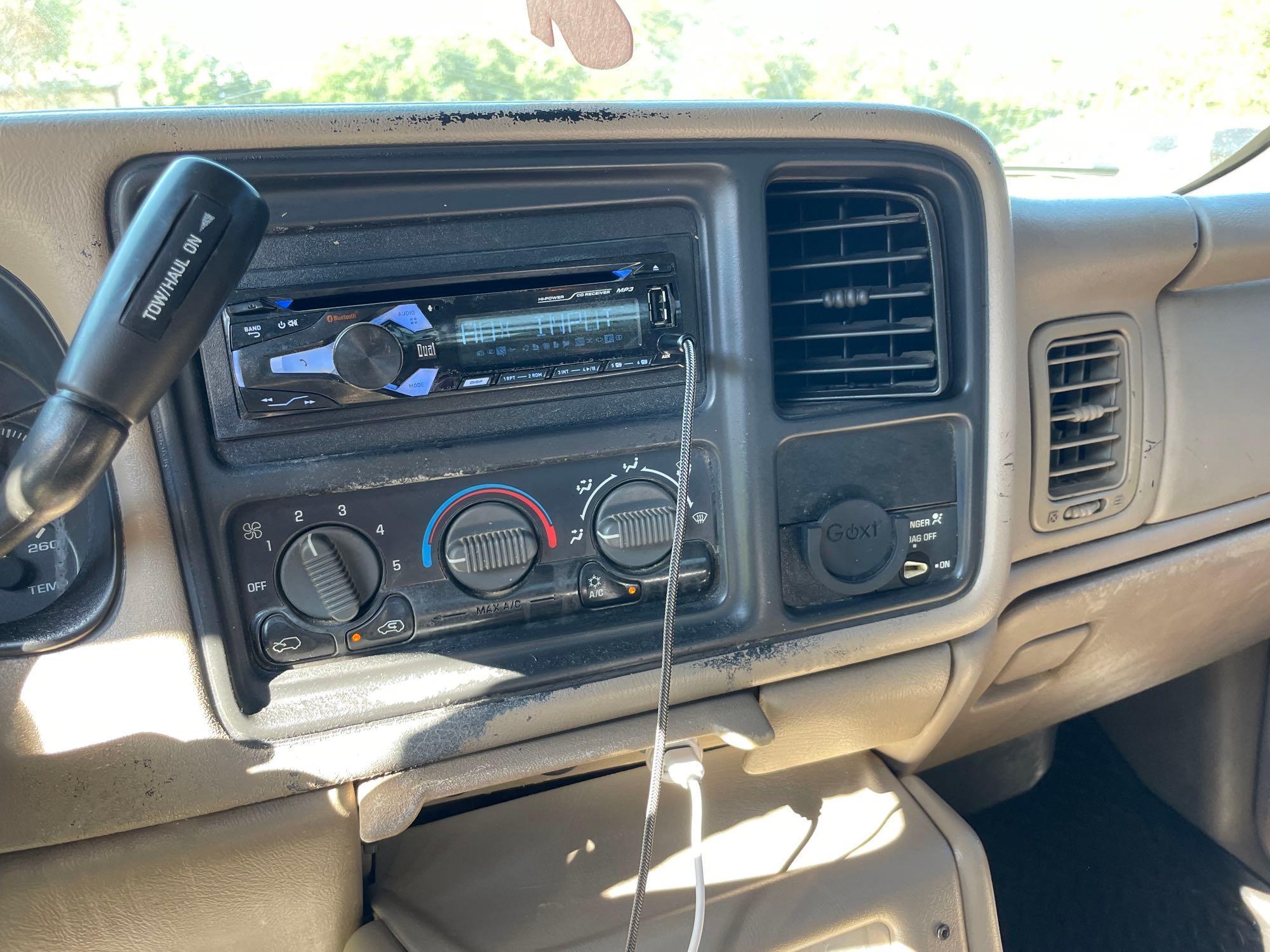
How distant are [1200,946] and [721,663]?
1.19 m

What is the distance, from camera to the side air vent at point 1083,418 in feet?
3.62

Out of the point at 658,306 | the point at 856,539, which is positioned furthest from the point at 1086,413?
the point at 658,306

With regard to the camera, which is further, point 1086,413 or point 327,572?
point 1086,413

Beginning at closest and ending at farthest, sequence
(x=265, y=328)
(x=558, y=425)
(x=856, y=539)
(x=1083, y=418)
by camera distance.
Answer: (x=265, y=328)
(x=558, y=425)
(x=856, y=539)
(x=1083, y=418)

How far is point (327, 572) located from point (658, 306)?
0.38 metres

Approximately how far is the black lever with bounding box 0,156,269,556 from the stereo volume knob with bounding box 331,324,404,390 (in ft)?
0.45

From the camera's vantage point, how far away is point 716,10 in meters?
0.98

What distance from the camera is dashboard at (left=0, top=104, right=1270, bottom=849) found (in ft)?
2.44

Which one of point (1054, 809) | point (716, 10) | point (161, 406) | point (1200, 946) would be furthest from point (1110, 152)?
point (161, 406)

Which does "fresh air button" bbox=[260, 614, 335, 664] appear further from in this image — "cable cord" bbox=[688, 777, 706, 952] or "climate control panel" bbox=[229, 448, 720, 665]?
"cable cord" bbox=[688, 777, 706, 952]

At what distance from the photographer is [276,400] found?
0.76 metres

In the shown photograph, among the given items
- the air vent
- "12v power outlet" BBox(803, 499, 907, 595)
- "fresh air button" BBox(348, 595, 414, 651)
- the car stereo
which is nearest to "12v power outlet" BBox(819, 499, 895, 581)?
"12v power outlet" BBox(803, 499, 907, 595)

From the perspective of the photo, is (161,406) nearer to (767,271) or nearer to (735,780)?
(767,271)

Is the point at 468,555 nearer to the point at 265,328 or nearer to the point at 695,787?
the point at 265,328
